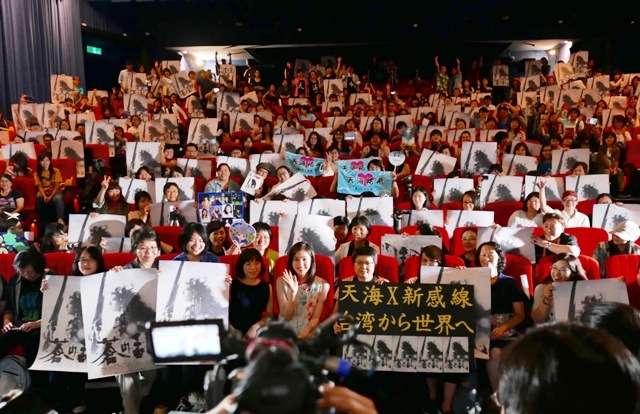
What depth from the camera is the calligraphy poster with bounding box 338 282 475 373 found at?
3438mm

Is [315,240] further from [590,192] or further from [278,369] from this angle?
[278,369]

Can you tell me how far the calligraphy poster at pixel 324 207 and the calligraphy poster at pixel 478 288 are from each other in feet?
7.67

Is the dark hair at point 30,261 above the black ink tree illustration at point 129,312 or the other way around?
above

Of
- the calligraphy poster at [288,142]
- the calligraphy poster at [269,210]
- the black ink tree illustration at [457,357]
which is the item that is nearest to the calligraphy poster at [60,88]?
the calligraphy poster at [288,142]

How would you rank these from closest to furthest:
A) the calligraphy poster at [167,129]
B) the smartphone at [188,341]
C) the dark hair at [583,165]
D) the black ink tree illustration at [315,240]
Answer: the smartphone at [188,341] → the black ink tree illustration at [315,240] → the dark hair at [583,165] → the calligraphy poster at [167,129]

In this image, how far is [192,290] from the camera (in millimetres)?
3650

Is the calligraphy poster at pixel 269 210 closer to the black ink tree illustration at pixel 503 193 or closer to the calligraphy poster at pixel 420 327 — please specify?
the black ink tree illustration at pixel 503 193

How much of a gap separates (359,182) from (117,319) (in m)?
4.04

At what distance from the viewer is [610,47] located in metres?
17.2

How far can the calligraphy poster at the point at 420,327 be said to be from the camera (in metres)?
3.44

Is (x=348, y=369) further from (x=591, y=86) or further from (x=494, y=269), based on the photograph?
(x=591, y=86)

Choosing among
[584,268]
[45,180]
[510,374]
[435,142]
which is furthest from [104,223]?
[510,374]

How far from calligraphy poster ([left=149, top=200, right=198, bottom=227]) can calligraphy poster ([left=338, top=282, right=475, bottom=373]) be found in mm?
3138

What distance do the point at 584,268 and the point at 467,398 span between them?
1228mm
